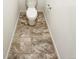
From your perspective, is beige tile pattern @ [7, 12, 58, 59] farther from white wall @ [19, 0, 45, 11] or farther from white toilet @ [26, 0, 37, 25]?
white wall @ [19, 0, 45, 11]

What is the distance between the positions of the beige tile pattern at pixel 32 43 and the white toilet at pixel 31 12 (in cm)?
14

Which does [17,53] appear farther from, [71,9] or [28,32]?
[71,9]

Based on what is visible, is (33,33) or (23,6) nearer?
(33,33)

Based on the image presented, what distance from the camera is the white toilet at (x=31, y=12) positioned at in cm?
343

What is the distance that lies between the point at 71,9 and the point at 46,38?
1.49 m

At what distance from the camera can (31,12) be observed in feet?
11.5

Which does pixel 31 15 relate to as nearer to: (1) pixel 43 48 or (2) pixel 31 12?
(2) pixel 31 12

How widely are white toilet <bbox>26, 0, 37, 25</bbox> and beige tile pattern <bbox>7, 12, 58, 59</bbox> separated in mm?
142

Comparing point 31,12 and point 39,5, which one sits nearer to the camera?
point 31,12

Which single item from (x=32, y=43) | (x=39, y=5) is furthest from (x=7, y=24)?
(x=39, y=5)

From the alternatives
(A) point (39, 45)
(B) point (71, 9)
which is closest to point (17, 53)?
(A) point (39, 45)

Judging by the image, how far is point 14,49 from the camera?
2.45 meters

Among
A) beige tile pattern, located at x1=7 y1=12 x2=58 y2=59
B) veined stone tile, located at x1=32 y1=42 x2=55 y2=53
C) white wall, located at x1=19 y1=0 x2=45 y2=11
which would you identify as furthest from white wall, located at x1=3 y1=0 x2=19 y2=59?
white wall, located at x1=19 y1=0 x2=45 y2=11

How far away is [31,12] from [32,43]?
1.06 metres
